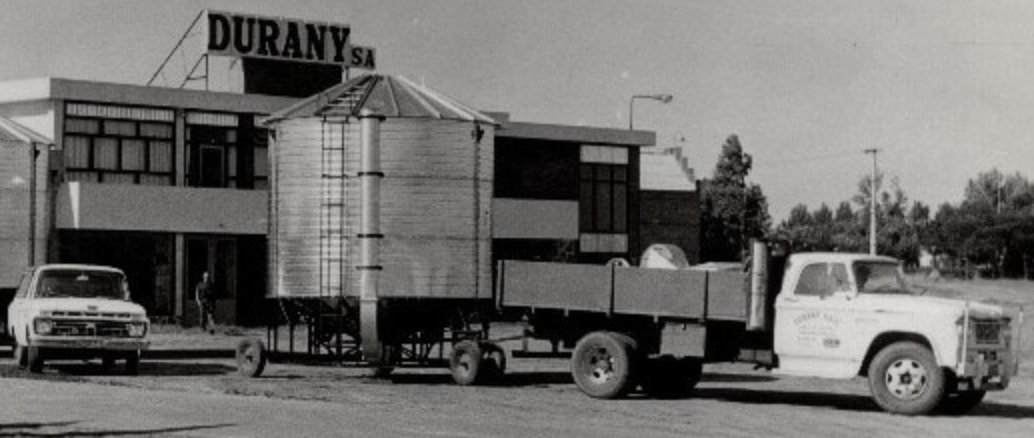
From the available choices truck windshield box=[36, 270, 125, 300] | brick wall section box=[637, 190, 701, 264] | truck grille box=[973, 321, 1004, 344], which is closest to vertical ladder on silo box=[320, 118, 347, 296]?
truck windshield box=[36, 270, 125, 300]

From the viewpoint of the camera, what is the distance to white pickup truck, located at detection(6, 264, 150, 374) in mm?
27031

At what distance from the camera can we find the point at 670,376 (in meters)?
24.0

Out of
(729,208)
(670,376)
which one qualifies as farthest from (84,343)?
(729,208)

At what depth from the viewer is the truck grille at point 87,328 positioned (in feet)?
88.8

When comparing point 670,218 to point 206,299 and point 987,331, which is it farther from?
point 987,331

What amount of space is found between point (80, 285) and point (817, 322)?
13301mm

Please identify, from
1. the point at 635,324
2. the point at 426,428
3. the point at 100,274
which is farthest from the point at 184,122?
the point at 426,428

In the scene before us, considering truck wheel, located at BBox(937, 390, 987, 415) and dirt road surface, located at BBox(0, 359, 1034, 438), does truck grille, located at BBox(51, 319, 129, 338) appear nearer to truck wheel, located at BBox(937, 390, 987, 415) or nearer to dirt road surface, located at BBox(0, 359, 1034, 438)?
dirt road surface, located at BBox(0, 359, 1034, 438)

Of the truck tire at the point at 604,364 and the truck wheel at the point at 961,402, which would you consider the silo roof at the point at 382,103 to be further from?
the truck wheel at the point at 961,402

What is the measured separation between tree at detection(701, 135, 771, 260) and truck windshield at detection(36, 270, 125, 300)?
198 ft

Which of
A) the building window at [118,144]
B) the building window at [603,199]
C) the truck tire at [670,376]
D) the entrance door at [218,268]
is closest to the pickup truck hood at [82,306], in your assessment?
the truck tire at [670,376]

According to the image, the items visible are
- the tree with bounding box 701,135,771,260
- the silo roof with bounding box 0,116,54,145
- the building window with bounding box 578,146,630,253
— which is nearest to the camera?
the silo roof with bounding box 0,116,54,145

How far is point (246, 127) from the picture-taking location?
5197 centimetres

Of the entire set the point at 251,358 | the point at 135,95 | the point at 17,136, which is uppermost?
the point at 135,95
